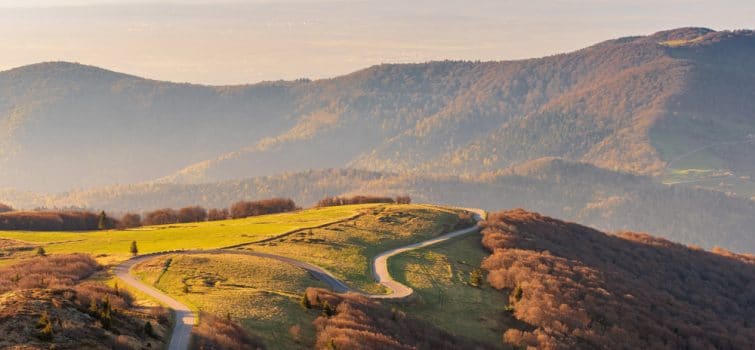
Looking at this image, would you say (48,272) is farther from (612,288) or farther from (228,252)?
(612,288)

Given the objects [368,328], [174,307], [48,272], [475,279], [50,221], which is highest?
[48,272]

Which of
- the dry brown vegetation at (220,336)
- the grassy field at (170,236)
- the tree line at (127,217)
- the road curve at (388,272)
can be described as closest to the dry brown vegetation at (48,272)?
the grassy field at (170,236)

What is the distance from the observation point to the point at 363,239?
113812 millimetres

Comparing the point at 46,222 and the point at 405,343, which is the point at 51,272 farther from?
the point at 46,222

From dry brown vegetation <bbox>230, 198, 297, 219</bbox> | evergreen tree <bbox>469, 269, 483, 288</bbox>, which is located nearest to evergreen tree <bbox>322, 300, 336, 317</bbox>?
evergreen tree <bbox>469, 269, 483, 288</bbox>

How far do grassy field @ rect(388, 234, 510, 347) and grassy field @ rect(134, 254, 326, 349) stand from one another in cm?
1181

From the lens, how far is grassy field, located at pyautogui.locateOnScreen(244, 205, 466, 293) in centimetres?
9512

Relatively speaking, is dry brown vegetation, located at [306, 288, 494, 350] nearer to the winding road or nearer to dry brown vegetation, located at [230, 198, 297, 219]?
the winding road

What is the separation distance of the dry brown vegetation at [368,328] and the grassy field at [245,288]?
1.43m

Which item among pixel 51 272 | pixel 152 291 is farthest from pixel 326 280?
pixel 51 272

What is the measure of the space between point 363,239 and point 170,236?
2612 cm

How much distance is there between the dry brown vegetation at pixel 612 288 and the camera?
8625cm

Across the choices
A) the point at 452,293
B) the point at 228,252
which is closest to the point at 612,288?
the point at 452,293

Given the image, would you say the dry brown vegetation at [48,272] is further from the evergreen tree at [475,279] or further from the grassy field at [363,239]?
the evergreen tree at [475,279]
